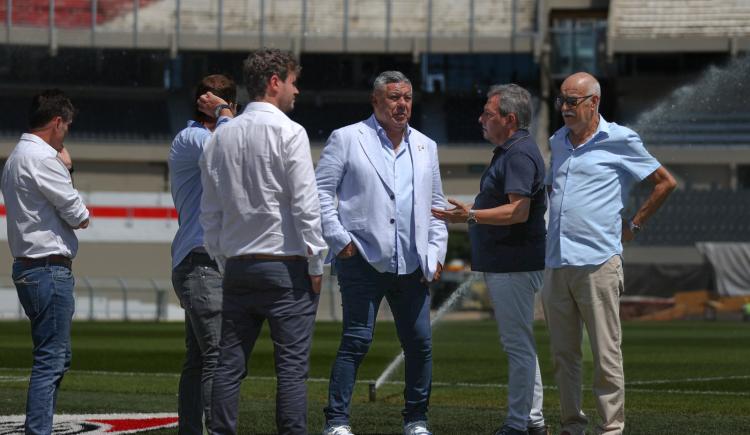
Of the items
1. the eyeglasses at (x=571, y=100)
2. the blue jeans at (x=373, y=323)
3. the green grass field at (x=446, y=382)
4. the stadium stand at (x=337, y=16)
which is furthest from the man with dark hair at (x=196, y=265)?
the stadium stand at (x=337, y=16)

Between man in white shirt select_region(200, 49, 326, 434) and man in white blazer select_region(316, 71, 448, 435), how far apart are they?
3.38ft

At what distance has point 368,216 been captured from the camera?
695 centimetres

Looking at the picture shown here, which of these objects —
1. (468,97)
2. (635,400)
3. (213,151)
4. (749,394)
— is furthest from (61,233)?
(468,97)

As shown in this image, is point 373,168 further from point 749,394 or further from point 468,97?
point 468,97

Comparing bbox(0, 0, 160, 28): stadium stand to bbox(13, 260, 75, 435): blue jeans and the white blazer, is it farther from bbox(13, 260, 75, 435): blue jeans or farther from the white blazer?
bbox(13, 260, 75, 435): blue jeans

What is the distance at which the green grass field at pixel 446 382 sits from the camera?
872 cm

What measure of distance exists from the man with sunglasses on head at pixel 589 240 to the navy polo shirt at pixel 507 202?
120mm

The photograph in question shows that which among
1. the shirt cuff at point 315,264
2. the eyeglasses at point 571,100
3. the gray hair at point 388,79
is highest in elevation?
the gray hair at point 388,79

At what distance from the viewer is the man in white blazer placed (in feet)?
22.6

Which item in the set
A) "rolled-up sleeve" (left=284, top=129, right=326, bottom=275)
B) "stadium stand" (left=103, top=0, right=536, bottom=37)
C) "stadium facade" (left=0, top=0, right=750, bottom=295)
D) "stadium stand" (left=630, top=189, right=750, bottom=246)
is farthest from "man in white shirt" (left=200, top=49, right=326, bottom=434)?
"stadium stand" (left=103, top=0, right=536, bottom=37)

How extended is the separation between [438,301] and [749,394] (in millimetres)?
26090

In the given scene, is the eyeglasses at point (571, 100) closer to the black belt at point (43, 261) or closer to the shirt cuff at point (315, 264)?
the shirt cuff at point (315, 264)

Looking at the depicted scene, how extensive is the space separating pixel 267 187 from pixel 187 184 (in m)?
1.05

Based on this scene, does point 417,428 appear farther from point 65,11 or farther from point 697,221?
point 65,11
